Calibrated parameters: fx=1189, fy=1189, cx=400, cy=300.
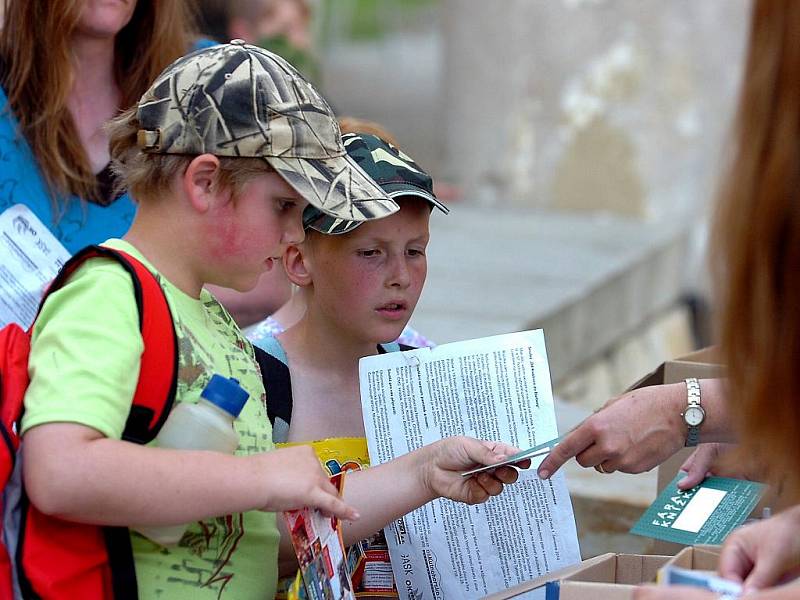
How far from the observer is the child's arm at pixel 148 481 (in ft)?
4.47

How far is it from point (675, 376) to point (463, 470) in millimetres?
581

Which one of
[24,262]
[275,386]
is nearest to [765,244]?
[275,386]

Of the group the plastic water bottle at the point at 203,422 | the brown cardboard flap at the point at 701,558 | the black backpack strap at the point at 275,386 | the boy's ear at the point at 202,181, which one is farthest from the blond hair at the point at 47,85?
the brown cardboard flap at the point at 701,558

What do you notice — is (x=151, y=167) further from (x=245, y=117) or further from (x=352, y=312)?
(x=352, y=312)

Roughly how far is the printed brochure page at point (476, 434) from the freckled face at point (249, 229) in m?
0.37

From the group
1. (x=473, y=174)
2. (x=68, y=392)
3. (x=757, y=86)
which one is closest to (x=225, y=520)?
(x=68, y=392)

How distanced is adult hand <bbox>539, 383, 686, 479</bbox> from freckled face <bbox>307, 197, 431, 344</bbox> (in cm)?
39

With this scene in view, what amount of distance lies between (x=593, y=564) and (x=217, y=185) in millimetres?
738

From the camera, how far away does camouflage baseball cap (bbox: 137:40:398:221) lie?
1.60m

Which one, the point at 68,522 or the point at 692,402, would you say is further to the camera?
the point at 692,402

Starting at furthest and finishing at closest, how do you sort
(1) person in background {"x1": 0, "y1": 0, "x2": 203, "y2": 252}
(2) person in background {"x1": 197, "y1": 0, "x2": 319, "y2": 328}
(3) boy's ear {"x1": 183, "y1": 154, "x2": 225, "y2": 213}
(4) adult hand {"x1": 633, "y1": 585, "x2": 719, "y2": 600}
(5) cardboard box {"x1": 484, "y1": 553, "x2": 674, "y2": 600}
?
(2) person in background {"x1": 197, "y1": 0, "x2": 319, "y2": 328}, (1) person in background {"x1": 0, "y1": 0, "x2": 203, "y2": 252}, (3) boy's ear {"x1": 183, "y1": 154, "x2": 225, "y2": 213}, (5) cardboard box {"x1": 484, "y1": 553, "x2": 674, "y2": 600}, (4) adult hand {"x1": 633, "y1": 585, "x2": 719, "y2": 600}

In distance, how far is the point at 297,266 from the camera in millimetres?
2143

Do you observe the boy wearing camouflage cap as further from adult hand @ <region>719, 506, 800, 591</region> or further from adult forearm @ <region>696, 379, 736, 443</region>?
adult hand @ <region>719, 506, 800, 591</region>

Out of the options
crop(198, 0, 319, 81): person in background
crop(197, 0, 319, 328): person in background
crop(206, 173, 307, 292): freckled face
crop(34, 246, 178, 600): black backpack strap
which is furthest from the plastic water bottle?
crop(198, 0, 319, 81): person in background
